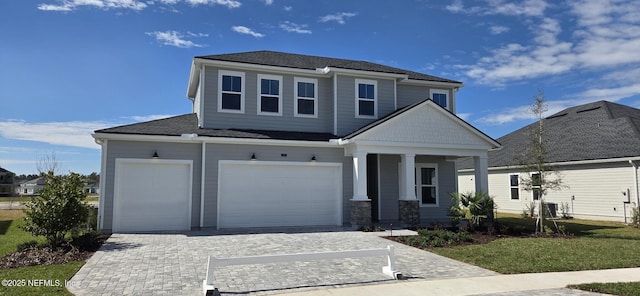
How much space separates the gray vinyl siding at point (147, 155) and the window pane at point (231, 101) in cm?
225

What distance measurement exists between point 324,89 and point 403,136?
4064 millimetres

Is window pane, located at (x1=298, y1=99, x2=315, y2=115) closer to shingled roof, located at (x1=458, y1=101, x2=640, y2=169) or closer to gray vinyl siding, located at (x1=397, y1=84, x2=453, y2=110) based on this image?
gray vinyl siding, located at (x1=397, y1=84, x2=453, y2=110)

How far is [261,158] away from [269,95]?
2.92m

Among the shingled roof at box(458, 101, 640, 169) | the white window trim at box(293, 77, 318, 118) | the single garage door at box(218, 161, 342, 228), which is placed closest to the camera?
the single garage door at box(218, 161, 342, 228)

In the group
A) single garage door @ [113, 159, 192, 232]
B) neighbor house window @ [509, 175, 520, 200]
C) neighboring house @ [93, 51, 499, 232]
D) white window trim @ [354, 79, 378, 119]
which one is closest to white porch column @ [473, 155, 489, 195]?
neighboring house @ [93, 51, 499, 232]

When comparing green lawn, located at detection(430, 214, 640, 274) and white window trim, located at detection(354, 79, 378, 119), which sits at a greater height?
white window trim, located at detection(354, 79, 378, 119)

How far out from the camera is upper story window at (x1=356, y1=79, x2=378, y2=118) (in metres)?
17.9

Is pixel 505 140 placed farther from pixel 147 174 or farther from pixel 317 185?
pixel 147 174

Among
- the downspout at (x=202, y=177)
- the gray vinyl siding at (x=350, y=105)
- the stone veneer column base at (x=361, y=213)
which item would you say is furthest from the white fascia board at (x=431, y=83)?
the downspout at (x=202, y=177)

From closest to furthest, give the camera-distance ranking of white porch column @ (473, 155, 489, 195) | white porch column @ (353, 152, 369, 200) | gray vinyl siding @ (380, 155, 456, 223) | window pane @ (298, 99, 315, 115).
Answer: white porch column @ (353, 152, 369, 200) → white porch column @ (473, 155, 489, 195) → window pane @ (298, 99, 315, 115) → gray vinyl siding @ (380, 155, 456, 223)

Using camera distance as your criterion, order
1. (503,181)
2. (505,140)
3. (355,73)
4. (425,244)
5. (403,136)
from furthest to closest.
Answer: (505,140) < (503,181) < (355,73) < (403,136) < (425,244)

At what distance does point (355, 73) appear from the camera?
17609 mm

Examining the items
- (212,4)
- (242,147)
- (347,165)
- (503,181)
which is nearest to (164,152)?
(242,147)

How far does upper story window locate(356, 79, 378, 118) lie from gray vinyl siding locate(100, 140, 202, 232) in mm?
6953
